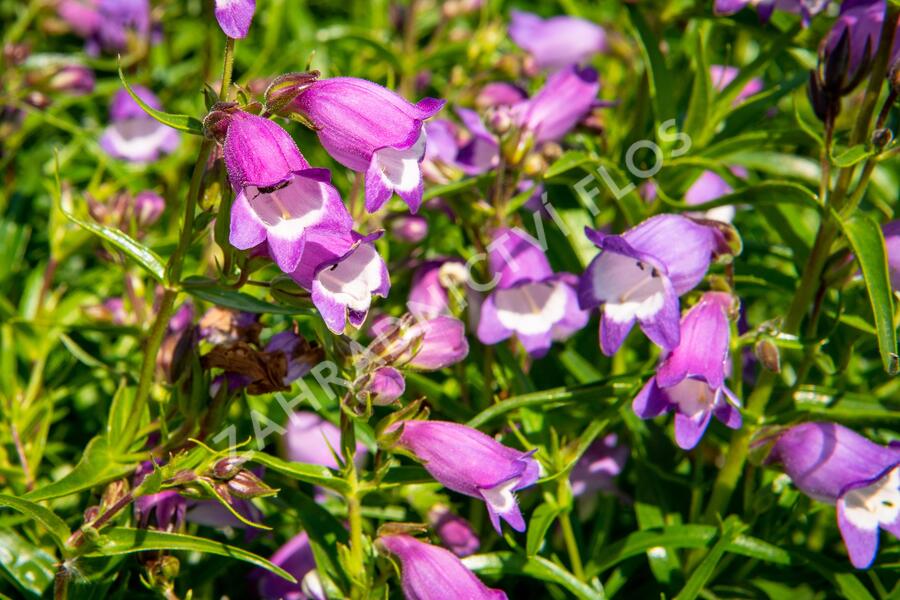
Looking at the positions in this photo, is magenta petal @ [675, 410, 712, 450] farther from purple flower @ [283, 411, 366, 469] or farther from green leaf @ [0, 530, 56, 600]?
green leaf @ [0, 530, 56, 600]

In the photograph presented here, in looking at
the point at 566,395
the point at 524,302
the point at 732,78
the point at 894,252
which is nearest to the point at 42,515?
the point at 566,395

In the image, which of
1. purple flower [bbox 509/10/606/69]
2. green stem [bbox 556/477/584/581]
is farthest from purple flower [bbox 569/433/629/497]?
purple flower [bbox 509/10/606/69]

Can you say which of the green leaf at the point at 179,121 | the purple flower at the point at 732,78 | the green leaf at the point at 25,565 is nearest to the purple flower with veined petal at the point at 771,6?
the purple flower at the point at 732,78

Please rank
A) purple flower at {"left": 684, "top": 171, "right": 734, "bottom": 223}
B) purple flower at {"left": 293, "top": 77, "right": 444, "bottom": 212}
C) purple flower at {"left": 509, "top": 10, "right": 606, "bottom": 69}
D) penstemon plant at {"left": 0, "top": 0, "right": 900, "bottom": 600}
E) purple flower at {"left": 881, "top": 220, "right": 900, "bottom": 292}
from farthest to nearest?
purple flower at {"left": 509, "top": 10, "right": 606, "bottom": 69} → purple flower at {"left": 684, "top": 171, "right": 734, "bottom": 223} → purple flower at {"left": 881, "top": 220, "right": 900, "bottom": 292} → penstemon plant at {"left": 0, "top": 0, "right": 900, "bottom": 600} → purple flower at {"left": 293, "top": 77, "right": 444, "bottom": 212}

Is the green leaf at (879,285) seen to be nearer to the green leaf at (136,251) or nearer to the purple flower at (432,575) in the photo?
the purple flower at (432,575)

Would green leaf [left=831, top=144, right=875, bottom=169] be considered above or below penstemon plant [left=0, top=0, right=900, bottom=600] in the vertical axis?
above

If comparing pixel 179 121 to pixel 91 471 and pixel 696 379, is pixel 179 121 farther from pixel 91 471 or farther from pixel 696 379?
pixel 696 379
